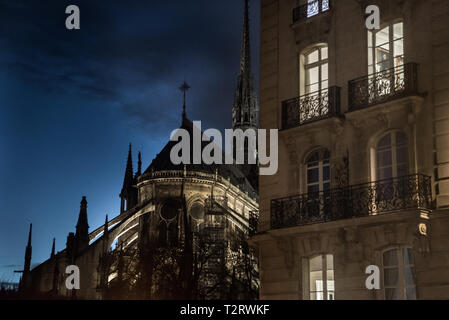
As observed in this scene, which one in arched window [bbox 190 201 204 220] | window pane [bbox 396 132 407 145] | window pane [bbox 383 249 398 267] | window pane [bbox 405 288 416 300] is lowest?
A: window pane [bbox 405 288 416 300]

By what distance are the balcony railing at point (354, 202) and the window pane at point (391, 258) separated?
3.25ft

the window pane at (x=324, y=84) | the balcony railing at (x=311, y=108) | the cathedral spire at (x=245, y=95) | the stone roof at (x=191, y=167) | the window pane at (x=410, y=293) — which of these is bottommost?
the window pane at (x=410, y=293)

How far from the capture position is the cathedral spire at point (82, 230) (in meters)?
56.5

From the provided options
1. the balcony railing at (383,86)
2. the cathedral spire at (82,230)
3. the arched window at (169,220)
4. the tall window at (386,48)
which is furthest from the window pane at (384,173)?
the cathedral spire at (82,230)

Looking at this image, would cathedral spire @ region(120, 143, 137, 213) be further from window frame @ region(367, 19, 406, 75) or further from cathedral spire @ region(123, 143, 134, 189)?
window frame @ region(367, 19, 406, 75)

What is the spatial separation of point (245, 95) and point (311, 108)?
74246 mm

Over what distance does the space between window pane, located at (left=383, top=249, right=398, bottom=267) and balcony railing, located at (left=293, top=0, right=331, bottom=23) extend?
7.13m

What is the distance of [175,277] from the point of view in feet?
102

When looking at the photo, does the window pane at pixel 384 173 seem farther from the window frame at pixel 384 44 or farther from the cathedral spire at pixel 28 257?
the cathedral spire at pixel 28 257

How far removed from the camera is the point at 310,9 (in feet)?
67.6

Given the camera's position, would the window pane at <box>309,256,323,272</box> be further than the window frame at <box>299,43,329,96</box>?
No

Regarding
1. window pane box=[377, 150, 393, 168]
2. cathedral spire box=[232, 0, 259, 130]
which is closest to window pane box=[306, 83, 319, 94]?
window pane box=[377, 150, 393, 168]

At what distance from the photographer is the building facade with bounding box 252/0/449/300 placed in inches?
648
